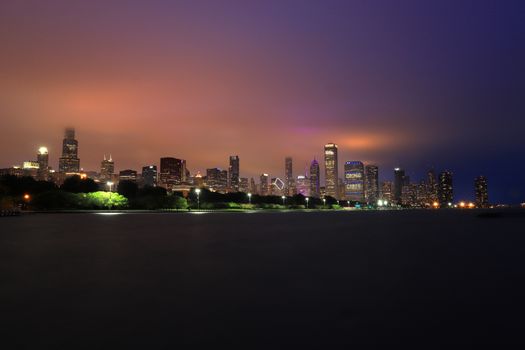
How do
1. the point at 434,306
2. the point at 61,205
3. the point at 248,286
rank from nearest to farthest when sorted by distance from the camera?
the point at 434,306
the point at 248,286
the point at 61,205

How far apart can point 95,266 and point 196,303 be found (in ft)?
27.9

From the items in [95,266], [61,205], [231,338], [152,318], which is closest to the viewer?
[231,338]

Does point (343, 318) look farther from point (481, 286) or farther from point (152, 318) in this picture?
point (481, 286)

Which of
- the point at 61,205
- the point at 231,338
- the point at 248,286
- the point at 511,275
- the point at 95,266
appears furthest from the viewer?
the point at 61,205

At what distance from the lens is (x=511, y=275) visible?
15867 millimetres

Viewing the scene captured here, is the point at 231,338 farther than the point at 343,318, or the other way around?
the point at 343,318

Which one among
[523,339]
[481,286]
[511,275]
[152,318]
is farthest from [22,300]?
[511,275]

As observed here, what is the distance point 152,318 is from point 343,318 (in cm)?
438

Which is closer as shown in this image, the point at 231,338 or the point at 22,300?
the point at 231,338

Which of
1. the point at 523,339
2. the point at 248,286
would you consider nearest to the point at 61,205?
the point at 248,286

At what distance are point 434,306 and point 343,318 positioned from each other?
9.37 ft

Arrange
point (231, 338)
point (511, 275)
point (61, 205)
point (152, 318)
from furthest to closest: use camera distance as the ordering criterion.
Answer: point (61, 205) < point (511, 275) < point (152, 318) < point (231, 338)

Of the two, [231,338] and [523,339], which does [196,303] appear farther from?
[523,339]

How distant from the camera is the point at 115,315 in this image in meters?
9.50
